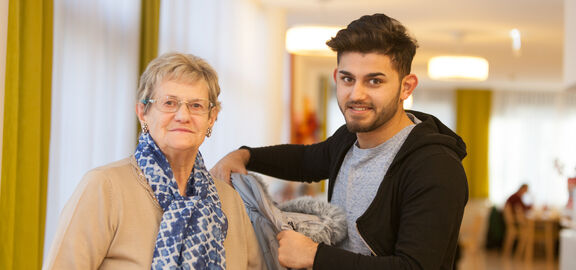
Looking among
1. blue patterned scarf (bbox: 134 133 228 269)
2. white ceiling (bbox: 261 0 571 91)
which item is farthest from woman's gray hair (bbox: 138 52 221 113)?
white ceiling (bbox: 261 0 571 91)

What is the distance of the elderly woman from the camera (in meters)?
1.51

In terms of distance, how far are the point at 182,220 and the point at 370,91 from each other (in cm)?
69

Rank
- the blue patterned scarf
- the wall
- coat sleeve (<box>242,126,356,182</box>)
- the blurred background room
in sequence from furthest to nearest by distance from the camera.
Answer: the wall, coat sleeve (<box>242,126,356,182</box>), the blurred background room, the blue patterned scarf

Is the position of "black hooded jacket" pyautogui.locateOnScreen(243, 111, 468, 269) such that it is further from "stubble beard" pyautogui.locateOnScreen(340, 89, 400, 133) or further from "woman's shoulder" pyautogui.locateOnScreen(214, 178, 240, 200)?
"woman's shoulder" pyautogui.locateOnScreen(214, 178, 240, 200)

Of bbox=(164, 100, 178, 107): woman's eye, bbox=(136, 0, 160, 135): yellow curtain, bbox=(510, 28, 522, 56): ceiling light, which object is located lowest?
bbox=(164, 100, 178, 107): woman's eye

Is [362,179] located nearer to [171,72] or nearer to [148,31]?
[171,72]

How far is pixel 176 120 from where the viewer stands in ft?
5.50

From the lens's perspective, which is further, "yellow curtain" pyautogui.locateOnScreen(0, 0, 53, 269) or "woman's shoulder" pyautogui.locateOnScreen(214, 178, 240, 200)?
"yellow curtain" pyautogui.locateOnScreen(0, 0, 53, 269)

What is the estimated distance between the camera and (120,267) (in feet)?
5.11

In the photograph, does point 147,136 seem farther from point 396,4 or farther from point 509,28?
point 509,28

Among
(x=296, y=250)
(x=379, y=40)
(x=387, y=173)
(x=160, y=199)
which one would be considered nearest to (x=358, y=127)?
(x=387, y=173)

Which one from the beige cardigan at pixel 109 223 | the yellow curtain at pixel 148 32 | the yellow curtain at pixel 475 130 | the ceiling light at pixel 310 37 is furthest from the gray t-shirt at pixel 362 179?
the yellow curtain at pixel 475 130

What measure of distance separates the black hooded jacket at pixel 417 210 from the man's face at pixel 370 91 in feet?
0.38

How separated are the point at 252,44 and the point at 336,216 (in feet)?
15.2
